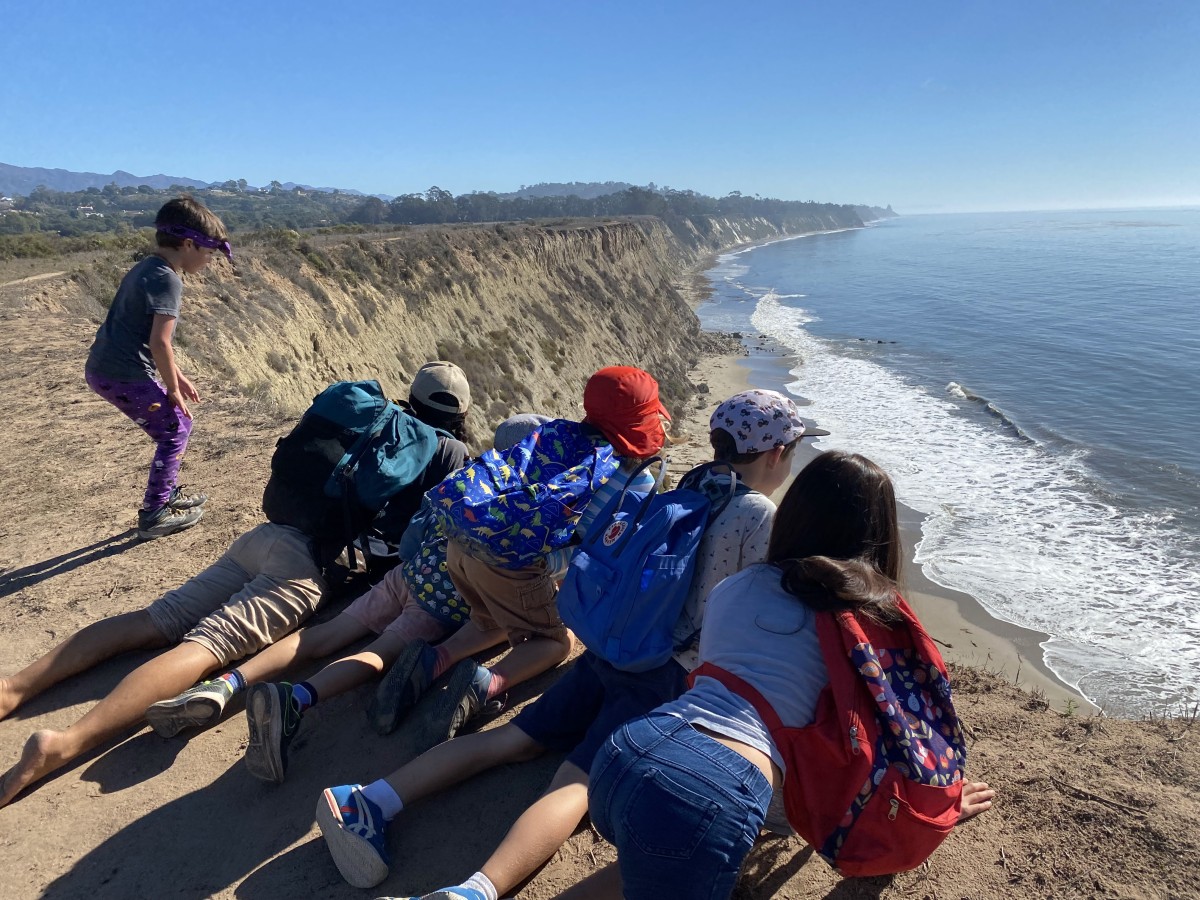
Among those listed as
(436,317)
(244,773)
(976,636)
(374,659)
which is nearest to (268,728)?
(244,773)

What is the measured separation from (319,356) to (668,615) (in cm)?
1730

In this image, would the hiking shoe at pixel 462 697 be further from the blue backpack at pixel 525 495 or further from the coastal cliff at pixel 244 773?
the blue backpack at pixel 525 495

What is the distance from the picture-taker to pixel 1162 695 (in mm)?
8719

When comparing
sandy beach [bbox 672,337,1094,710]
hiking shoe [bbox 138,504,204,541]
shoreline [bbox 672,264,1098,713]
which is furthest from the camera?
sandy beach [bbox 672,337,1094,710]

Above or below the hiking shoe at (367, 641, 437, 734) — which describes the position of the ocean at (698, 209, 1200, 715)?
below

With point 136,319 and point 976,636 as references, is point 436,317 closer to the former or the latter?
point 976,636

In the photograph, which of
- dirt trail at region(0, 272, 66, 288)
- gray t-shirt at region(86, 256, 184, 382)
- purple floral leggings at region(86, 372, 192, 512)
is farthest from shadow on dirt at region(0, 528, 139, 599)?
dirt trail at region(0, 272, 66, 288)

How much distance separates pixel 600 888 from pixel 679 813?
71 centimetres

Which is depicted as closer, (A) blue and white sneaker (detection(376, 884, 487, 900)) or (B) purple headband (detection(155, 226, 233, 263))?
(A) blue and white sneaker (detection(376, 884, 487, 900))

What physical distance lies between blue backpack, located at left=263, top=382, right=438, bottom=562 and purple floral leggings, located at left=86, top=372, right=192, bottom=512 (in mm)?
1469

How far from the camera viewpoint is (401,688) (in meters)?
3.03

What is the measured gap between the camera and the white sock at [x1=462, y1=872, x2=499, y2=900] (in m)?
2.00

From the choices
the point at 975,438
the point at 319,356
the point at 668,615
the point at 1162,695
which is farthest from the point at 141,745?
the point at 975,438

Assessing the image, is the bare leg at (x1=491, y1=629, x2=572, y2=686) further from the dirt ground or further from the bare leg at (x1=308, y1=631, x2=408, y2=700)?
the bare leg at (x1=308, y1=631, x2=408, y2=700)
